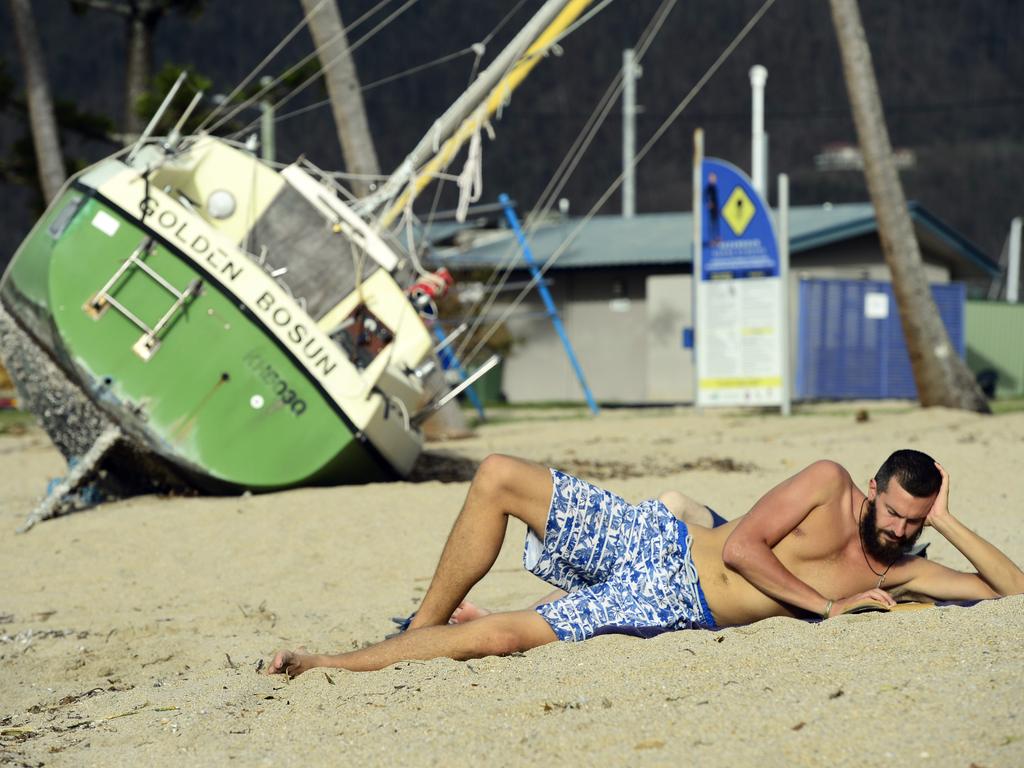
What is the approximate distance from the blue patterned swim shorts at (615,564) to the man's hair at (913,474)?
0.74 m

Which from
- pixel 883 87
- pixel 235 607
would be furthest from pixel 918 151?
pixel 235 607

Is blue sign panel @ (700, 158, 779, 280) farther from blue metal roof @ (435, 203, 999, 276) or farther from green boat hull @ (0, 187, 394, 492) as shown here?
green boat hull @ (0, 187, 394, 492)

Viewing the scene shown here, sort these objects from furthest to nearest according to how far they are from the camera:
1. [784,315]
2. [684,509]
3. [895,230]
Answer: [784,315] → [895,230] → [684,509]

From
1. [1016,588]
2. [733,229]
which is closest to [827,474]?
[1016,588]

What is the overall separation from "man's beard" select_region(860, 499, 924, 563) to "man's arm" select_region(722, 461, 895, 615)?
0.38 feet

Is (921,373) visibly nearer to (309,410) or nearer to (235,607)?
(309,410)

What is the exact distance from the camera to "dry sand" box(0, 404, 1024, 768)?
3.80 m

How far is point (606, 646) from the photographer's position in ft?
16.0

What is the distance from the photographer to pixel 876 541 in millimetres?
4973

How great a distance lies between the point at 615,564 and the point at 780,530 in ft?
1.97

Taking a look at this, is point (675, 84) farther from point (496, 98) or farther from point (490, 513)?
point (490, 513)

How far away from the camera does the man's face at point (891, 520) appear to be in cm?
480

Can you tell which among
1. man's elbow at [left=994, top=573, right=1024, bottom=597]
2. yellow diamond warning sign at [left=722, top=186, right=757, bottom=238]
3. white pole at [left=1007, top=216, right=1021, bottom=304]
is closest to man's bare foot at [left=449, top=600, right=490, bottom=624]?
man's elbow at [left=994, top=573, right=1024, bottom=597]

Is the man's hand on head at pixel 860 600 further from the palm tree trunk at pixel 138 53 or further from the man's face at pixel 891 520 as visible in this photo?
the palm tree trunk at pixel 138 53
